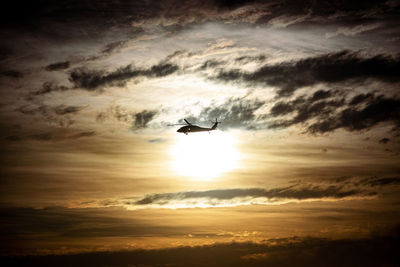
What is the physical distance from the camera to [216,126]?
196 metres

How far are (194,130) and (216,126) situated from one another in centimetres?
2011

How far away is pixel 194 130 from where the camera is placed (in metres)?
178

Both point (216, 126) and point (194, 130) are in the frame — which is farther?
point (216, 126)
